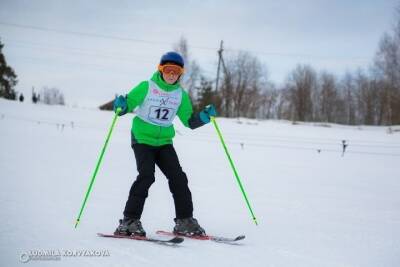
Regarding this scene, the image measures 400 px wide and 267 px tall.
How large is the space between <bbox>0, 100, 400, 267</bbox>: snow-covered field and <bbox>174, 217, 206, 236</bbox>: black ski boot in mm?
236

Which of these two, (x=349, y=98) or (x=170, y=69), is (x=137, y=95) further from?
(x=349, y=98)

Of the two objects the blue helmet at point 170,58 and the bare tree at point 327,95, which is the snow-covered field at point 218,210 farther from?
the bare tree at point 327,95

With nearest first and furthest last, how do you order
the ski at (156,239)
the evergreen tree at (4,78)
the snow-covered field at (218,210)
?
the snow-covered field at (218,210), the ski at (156,239), the evergreen tree at (4,78)

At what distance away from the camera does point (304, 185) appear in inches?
297

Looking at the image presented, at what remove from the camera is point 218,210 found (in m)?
5.05

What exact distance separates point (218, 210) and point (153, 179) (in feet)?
5.06

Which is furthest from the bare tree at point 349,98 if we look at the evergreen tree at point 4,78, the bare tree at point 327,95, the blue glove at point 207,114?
the blue glove at point 207,114

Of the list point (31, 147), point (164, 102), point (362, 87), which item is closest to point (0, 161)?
point (31, 147)

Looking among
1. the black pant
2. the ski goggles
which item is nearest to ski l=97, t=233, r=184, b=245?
the black pant

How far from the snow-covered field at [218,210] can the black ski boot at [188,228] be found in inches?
9.3

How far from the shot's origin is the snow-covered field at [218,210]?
122 inches

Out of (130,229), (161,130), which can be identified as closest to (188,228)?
(130,229)

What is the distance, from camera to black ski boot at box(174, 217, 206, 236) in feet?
12.3

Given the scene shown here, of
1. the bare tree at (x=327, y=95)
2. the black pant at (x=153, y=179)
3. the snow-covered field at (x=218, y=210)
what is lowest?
the snow-covered field at (x=218, y=210)
